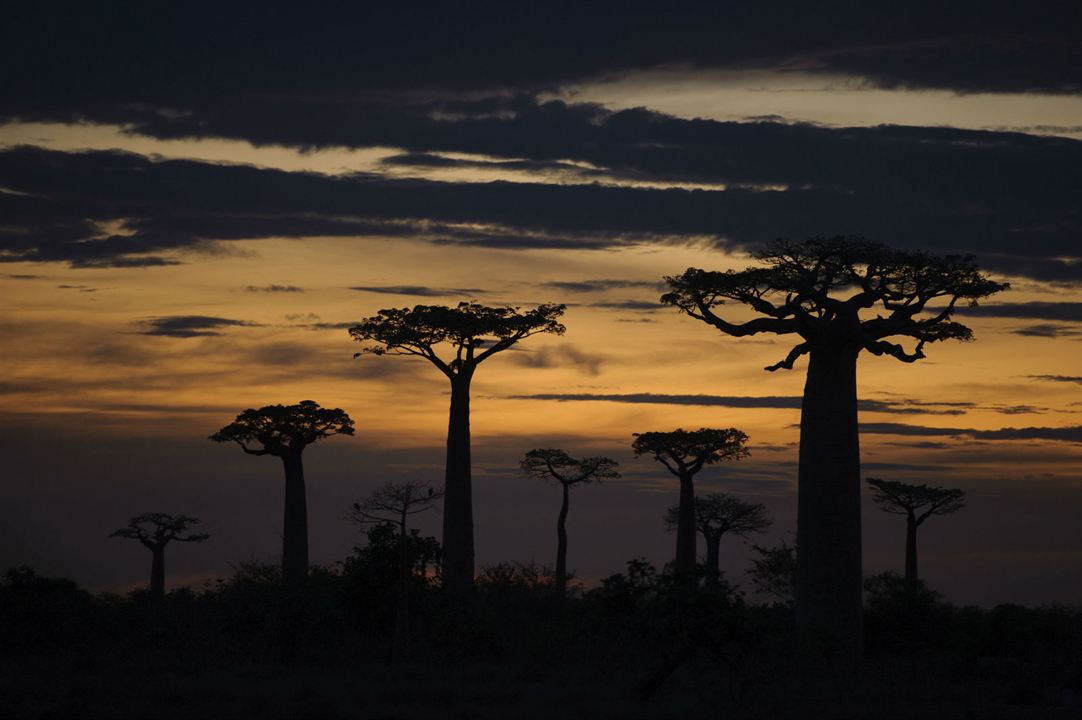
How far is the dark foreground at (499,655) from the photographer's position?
1795 centimetres

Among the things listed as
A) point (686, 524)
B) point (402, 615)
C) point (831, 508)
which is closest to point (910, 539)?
point (686, 524)

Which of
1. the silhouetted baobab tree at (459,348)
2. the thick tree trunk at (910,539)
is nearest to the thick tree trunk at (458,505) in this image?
the silhouetted baobab tree at (459,348)

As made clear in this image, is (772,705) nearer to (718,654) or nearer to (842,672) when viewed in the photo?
(718,654)

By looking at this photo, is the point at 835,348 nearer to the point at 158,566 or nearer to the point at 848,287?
A: the point at 848,287

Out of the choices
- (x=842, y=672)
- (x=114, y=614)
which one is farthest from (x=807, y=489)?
(x=114, y=614)

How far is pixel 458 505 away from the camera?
1206 inches

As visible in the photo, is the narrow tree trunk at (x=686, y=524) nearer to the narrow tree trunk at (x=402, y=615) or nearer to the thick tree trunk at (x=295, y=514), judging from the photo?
the thick tree trunk at (x=295, y=514)

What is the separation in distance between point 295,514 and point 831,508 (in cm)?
1810

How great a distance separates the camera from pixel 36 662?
80.2ft

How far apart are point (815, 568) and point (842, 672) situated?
1856 millimetres

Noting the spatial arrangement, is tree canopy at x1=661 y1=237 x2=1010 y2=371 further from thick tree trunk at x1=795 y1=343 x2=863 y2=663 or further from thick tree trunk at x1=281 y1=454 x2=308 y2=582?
thick tree trunk at x1=281 y1=454 x2=308 y2=582

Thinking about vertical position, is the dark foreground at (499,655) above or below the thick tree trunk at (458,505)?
below

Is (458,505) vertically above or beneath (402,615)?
above

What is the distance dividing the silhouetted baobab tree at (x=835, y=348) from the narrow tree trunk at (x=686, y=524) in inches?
574
